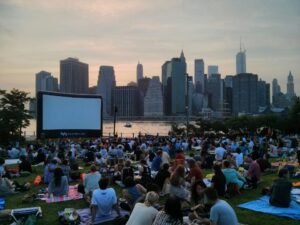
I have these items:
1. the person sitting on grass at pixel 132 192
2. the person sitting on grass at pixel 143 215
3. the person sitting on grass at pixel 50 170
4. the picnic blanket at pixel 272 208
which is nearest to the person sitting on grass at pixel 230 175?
the picnic blanket at pixel 272 208

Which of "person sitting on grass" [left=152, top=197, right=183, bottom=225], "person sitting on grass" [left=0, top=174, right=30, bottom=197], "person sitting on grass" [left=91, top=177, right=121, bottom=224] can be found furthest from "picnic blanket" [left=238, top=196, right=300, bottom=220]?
"person sitting on grass" [left=0, top=174, right=30, bottom=197]

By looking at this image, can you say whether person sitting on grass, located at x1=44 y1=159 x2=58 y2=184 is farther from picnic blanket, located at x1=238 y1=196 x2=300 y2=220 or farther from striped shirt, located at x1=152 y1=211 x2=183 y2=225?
striped shirt, located at x1=152 y1=211 x2=183 y2=225

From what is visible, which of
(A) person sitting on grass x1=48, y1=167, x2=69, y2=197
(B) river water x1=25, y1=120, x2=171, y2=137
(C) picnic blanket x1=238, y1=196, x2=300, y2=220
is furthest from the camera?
(B) river water x1=25, y1=120, x2=171, y2=137

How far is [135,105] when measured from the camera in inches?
5748

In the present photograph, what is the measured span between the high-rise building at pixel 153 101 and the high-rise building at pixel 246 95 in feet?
142

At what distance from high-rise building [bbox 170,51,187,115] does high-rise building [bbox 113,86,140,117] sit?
16973mm

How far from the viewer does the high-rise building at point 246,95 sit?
170m

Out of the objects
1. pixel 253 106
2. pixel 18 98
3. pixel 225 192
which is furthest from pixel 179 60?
pixel 225 192

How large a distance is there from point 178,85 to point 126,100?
22.5m

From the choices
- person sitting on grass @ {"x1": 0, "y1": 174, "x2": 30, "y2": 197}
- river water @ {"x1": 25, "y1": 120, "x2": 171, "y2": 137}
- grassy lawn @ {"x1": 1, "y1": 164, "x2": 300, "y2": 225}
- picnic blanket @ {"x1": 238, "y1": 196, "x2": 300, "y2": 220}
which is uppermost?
river water @ {"x1": 25, "y1": 120, "x2": 171, "y2": 137}

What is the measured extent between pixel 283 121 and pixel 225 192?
27045 millimetres

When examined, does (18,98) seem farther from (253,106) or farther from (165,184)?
(253,106)

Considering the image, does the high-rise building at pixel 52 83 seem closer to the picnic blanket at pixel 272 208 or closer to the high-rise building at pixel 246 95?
the high-rise building at pixel 246 95

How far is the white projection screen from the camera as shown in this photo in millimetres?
26567
